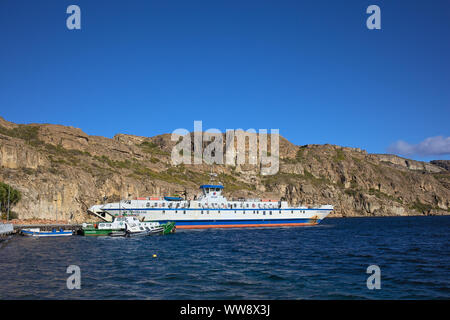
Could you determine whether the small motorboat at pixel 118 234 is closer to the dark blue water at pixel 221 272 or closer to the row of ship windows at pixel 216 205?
the dark blue water at pixel 221 272

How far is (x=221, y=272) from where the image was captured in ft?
96.2

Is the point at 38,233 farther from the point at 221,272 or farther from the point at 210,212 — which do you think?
the point at 221,272

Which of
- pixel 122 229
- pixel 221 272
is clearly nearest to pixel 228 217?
pixel 122 229

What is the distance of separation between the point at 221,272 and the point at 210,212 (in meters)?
52.2

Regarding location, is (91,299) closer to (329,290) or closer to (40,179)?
(329,290)

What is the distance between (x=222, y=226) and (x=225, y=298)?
201 ft

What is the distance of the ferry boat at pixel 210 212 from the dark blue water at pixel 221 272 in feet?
99.0

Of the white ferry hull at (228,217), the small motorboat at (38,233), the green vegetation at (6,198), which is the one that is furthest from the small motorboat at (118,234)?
the green vegetation at (6,198)
